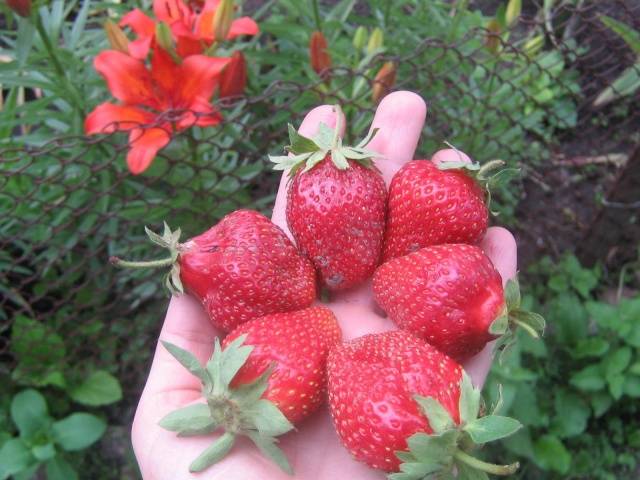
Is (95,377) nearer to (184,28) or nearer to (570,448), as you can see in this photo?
(184,28)

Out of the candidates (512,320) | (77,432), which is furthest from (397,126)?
(77,432)

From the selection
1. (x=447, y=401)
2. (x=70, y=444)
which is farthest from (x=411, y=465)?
(x=70, y=444)

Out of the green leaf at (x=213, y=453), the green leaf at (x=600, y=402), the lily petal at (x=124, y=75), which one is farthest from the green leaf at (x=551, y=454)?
the lily petal at (x=124, y=75)

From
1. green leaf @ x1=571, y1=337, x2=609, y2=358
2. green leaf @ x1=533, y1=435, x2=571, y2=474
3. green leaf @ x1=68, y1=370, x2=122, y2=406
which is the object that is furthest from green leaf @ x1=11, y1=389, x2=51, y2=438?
green leaf @ x1=571, y1=337, x2=609, y2=358

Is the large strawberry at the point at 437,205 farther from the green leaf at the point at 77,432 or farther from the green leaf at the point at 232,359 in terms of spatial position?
the green leaf at the point at 77,432

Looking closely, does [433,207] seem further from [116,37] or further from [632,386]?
[632,386]

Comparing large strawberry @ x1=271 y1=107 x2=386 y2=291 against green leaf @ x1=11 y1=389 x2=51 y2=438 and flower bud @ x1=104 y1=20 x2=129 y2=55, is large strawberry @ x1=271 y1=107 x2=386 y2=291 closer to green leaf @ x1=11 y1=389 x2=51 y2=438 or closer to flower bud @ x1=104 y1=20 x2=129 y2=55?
flower bud @ x1=104 y1=20 x2=129 y2=55
